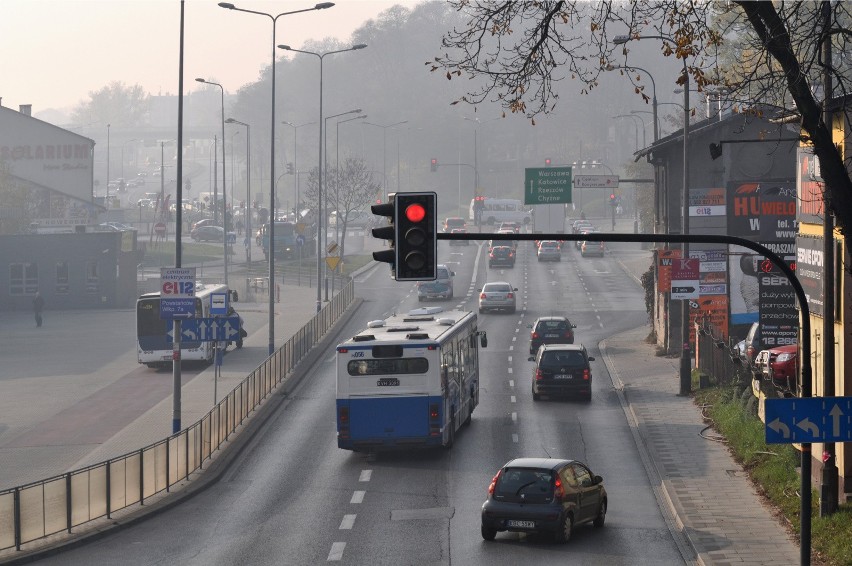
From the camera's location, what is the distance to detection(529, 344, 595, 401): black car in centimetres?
3944

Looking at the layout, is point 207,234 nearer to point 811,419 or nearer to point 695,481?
point 695,481

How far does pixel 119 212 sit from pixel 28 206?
136 ft

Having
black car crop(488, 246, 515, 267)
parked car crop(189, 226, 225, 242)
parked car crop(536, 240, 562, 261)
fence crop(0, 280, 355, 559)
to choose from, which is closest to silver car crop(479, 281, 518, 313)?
black car crop(488, 246, 515, 267)

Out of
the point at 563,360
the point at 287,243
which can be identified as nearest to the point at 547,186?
the point at 563,360

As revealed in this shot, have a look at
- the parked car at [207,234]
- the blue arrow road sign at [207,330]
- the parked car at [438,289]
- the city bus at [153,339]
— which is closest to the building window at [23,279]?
the parked car at [438,289]

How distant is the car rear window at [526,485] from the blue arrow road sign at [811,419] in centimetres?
714

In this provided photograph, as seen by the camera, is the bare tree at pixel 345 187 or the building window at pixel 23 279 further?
the bare tree at pixel 345 187

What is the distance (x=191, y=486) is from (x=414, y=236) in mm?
15763

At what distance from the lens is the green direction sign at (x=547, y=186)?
65562 millimetres

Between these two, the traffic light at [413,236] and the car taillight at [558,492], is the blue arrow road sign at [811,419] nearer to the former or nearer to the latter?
the traffic light at [413,236]

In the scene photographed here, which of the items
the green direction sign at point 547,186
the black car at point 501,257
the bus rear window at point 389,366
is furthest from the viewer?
the black car at point 501,257

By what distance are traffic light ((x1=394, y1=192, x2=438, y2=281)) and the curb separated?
10859mm

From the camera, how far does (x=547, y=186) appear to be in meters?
65.9

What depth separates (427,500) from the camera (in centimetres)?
2603
